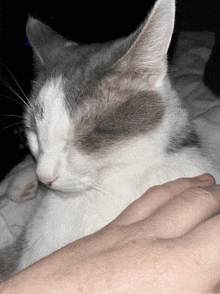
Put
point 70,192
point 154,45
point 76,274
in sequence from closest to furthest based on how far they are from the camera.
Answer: point 76,274 → point 154,45 → point 70,192

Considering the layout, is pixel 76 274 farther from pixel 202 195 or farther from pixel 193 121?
pixel 193 121

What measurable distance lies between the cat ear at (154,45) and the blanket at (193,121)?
10.6 inches

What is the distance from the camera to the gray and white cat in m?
0.70

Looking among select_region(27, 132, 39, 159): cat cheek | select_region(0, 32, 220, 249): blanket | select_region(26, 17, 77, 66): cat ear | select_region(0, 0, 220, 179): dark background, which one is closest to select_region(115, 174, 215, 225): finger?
select_region(0, 32, 220, 249): blanket

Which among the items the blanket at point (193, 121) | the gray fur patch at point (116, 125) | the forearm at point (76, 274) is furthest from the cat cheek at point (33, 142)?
the forearm at point (76, 274)

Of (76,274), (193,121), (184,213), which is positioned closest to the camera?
(76,274)

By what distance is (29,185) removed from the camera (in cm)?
119

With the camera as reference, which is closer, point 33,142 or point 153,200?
point 153,200

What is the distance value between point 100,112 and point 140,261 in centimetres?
42

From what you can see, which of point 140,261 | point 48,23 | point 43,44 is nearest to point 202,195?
point 140,261

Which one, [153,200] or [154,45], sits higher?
[154,45]

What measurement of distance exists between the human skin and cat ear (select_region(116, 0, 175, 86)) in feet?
1.23

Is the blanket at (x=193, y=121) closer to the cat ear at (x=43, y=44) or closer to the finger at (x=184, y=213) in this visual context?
the finger at (x=184, y=213)

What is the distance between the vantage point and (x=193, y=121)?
1263 mm
